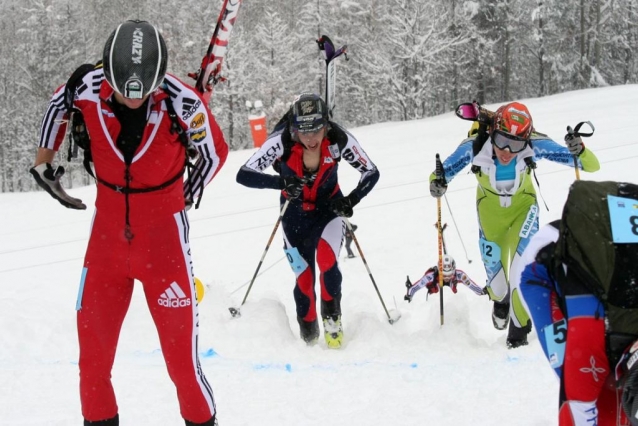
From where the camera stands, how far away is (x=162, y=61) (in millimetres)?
3254

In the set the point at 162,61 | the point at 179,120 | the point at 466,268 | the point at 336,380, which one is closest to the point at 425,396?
the point at 336,380

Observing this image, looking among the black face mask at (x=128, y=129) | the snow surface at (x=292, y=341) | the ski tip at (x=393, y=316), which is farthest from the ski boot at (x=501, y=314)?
the black face mask at (x=128, y=129)

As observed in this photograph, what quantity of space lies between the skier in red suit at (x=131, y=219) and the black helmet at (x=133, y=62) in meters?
0.02

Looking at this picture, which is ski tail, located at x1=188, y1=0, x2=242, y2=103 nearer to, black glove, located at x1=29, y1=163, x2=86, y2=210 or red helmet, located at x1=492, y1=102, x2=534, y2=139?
red helmet, located at x1=492, y1=102, x2=534, y2=139

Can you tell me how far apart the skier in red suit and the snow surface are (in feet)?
2.55

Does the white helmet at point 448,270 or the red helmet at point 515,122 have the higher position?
the red helmet at point 515,122

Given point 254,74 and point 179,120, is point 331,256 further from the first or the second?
point 254,74

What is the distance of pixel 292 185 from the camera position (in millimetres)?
5895

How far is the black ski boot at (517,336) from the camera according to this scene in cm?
572

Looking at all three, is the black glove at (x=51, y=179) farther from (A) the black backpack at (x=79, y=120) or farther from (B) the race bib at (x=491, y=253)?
(B) the race bib at (x=491, y=253)

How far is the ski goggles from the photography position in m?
5.76

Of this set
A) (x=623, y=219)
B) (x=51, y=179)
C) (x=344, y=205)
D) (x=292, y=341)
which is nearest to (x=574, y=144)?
(x=344, y=205)

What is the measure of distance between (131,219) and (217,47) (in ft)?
19.8

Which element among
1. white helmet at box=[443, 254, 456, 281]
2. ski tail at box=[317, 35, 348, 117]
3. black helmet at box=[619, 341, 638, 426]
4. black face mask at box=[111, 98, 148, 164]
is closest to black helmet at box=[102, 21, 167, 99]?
black face mask at box=[111, 98, 148, 164]
